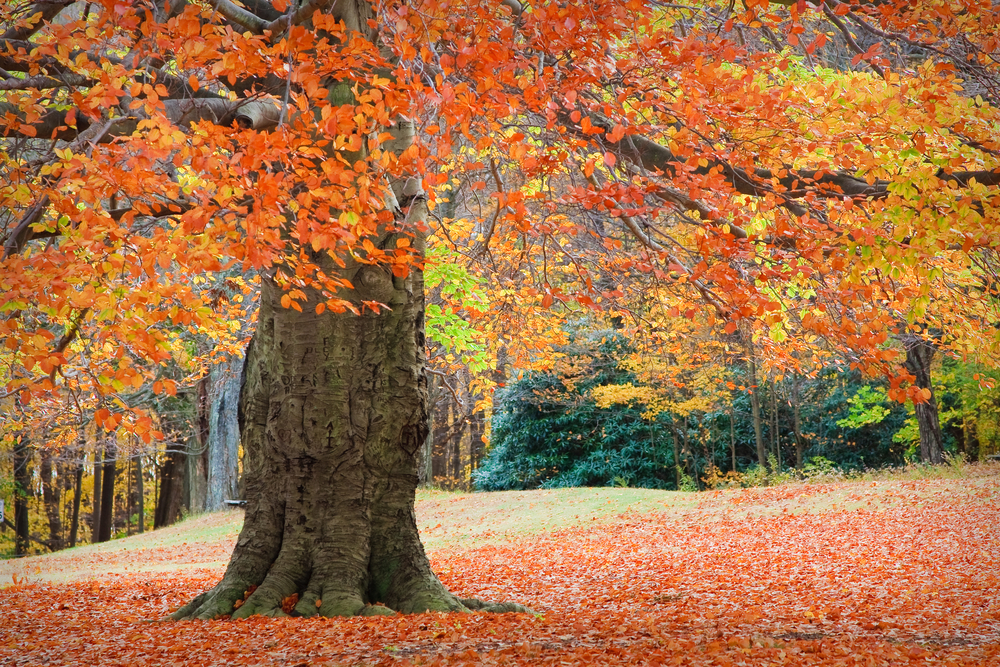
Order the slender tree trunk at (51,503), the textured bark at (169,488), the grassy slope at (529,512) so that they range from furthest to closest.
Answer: the slender tree trunk at (51,503), the textured bark at (169,488), the grassy slope at (529,512)

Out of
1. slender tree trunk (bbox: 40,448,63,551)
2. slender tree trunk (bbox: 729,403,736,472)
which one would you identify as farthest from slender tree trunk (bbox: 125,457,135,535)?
slender tree trunk (bbox: 729,403,736,472)

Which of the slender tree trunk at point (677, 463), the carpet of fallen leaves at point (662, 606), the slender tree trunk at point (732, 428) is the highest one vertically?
the slender tree trunk at point (732, 428)

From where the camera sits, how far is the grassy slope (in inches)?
465

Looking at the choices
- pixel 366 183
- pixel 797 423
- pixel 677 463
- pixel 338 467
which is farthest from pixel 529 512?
pixel 366 183

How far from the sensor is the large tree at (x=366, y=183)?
402 centimetres

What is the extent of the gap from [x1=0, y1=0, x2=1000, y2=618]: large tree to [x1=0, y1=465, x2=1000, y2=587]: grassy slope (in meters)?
5.18

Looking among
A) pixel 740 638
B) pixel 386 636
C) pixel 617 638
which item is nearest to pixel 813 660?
pixel 740 638

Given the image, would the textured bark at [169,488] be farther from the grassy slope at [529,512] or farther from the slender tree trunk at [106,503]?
the grassy slope at [529,512]

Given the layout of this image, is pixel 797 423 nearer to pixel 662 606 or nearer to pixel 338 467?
pixel 662 606

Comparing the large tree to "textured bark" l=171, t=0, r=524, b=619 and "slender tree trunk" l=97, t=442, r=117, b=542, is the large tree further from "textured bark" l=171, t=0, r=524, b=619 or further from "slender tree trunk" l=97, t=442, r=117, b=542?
"slender tree trunk" l=97, t=442, r=117, b=542

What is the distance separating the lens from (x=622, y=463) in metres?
18.4

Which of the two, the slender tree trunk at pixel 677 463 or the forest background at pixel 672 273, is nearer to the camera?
the forest background at pixel 672 273

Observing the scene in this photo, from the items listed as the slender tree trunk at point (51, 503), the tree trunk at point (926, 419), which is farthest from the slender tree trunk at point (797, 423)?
the slender tree trunk at point (51, 503)

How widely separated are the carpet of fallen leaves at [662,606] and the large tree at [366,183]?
801 millimetres
